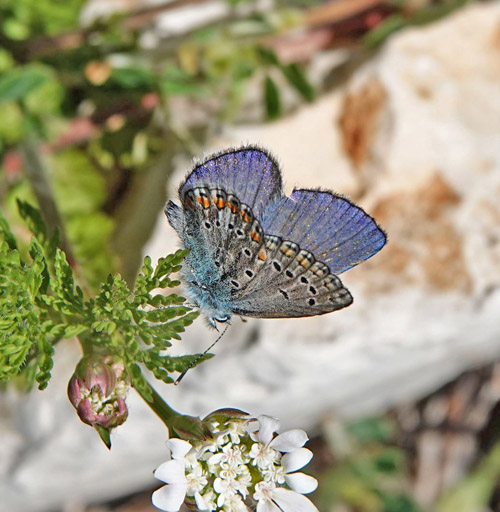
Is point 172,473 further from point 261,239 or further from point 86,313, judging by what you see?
point 261,239

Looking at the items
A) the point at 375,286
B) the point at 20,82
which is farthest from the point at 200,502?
the point at 20,82

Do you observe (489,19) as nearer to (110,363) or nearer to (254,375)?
(254,375)

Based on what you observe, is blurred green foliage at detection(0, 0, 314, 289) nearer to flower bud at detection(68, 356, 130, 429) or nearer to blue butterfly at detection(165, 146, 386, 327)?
blue butterfly at detection(165, 146, 386, 327)

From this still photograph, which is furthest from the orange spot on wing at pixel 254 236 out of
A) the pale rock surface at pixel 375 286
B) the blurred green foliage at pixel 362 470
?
the blurred green foliage at pixel 362 470

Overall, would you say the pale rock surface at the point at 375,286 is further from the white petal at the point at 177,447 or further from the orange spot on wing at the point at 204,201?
the white petal at the point at 177,447

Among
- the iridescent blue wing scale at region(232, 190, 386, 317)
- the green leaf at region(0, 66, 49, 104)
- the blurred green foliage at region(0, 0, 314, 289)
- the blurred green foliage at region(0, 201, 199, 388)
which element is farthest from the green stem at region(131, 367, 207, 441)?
the green leaf at region(0, 66, 49, 104)
